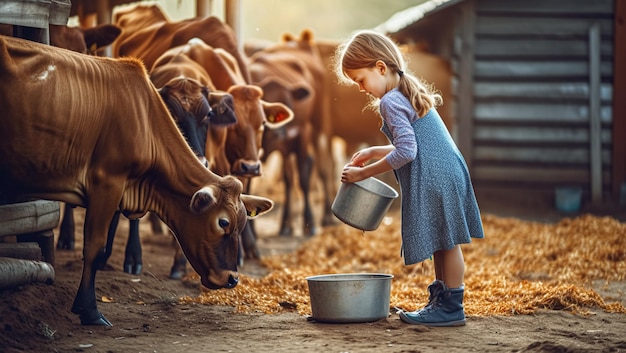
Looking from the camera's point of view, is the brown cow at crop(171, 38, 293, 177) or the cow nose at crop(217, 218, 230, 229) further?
the brown cow at crop(171, 38, 293, 177)

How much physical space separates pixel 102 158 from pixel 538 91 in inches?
376

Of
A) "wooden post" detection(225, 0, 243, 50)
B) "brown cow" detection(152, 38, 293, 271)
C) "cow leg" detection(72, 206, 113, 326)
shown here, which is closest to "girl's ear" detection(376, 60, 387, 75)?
"cow leg" detection(72, 206, 113, 326)

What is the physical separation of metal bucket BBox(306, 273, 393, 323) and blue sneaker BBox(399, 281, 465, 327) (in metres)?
0.23

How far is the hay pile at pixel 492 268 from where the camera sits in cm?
664

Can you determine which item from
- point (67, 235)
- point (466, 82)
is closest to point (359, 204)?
point (67, 235)

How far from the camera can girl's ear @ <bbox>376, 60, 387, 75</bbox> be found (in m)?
5.83

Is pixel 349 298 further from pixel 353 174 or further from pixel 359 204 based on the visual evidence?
pixel 353 174

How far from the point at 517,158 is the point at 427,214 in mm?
8928

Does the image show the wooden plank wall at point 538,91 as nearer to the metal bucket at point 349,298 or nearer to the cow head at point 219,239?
the cow head at point 219,239

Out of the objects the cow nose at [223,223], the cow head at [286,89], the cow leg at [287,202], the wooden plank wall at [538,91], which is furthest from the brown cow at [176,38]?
the wooden plank wall at [538,91]

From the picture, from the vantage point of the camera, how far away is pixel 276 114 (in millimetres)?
9953

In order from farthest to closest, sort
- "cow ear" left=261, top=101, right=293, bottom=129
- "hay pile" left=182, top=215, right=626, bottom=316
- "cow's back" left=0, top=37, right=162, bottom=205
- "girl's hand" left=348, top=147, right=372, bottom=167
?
"cow ear" left=261, top=101, right=293, bottom=129
"hay pile" left=182, top=215, right=626, bottom=316
"girl's hand" left=348, top=147, right=372, bottom=167
"cow's back" left=0, top=37, right=162, bottom=205

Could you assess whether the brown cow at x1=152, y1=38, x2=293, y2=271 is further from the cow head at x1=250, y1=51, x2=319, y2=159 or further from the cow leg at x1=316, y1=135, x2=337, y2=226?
the cow leg at x1=316, y1=135, x2=337, y2=226

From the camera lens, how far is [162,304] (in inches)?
266
